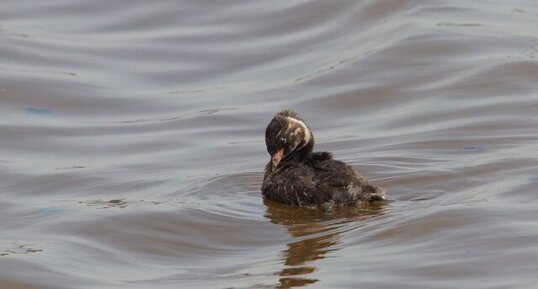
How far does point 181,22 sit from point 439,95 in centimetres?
523

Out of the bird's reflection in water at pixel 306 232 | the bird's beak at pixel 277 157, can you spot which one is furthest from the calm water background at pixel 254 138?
the bird's beak at pixel 277 157

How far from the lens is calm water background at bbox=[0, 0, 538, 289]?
10141 mm

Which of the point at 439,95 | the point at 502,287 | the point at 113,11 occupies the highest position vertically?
the point at 113,11

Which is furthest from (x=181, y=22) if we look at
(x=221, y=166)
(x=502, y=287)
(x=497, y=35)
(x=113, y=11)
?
(x=502, y=287)

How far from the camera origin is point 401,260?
32.3 feet

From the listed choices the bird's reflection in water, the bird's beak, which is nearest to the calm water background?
the bird's reflection in water

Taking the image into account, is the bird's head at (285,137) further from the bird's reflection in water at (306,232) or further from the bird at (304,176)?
the bird's reflection in water at (306,232)

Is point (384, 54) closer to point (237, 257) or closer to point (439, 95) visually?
point (439, 95)

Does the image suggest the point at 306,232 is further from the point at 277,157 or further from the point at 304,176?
the point at 277,157

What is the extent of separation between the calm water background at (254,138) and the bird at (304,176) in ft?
0.51

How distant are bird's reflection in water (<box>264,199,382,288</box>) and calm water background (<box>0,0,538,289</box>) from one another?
0.03 m

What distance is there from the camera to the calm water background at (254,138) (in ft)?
33.3

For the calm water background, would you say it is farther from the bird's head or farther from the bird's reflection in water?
the bird's head

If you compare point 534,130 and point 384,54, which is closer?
point 534,130
